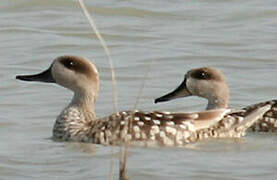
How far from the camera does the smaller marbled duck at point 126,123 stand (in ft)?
35.8

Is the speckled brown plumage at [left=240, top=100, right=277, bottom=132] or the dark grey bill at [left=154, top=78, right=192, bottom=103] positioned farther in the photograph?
the dark grey bill at [left=154, top=78, right=192, bottom=103]

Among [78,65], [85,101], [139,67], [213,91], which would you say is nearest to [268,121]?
[213,91]

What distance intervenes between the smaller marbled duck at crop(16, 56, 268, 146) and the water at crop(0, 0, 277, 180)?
133mm

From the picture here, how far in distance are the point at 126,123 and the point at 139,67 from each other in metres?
4.14

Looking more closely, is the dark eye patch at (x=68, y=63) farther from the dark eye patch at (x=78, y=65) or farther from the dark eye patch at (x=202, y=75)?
the dark eye patch at (x=202, y=75)

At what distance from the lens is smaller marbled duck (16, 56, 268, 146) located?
1090cm

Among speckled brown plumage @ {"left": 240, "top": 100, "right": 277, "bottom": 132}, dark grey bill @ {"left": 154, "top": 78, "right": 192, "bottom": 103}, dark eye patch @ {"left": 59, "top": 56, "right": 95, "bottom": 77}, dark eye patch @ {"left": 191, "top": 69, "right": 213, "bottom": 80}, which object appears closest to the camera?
dark eye patch @ {"left": 59, "top": 56, "right": 95, "bottom": 77}

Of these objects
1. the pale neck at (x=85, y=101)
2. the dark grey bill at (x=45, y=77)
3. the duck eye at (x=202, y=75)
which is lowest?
the pale neck at (x=85, y=101)

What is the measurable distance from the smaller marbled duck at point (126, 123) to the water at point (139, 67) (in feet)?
0.43

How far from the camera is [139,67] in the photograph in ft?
48.5

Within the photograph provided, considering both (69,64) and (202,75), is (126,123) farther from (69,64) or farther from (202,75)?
(202,75)

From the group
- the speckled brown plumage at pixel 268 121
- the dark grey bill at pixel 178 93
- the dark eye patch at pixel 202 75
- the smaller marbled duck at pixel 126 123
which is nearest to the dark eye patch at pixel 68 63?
the smaller marbled duck at pixel 126 123

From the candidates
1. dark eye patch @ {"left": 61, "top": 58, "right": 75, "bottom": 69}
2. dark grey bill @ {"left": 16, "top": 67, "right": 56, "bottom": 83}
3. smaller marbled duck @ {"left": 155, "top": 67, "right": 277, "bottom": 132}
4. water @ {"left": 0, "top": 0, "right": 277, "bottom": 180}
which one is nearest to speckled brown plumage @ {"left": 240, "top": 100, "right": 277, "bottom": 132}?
smaller marbled duck @ {"left": 155, "top": 67, "right": 277, "bottom": 132}

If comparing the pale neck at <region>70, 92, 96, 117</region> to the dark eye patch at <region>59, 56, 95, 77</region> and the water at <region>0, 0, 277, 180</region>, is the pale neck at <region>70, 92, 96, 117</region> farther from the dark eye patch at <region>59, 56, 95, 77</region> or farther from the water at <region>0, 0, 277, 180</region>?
the water at <region>0, 0, 277, 180</region>
